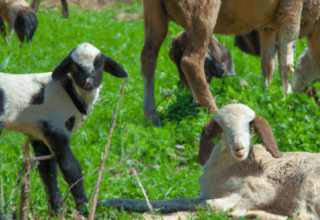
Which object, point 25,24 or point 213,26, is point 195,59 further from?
point 25,24

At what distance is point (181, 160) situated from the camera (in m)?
4.35

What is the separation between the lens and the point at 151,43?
188 inches

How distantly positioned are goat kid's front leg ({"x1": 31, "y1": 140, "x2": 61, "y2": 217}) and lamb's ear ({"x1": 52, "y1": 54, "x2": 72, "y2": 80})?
52cm

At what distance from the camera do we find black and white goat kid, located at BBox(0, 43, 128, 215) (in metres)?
2.67

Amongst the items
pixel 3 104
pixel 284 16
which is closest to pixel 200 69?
pixel 284 16

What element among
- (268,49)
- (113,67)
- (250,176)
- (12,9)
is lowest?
(250,176)

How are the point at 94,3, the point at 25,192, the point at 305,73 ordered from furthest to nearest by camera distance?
1. the point at 94,3
2. the point at 305,73
3. the point at 25,192

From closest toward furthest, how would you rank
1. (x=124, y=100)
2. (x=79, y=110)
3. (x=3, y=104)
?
(x=3, y=104) → (x=79, y=110) → (x=124, y=100)

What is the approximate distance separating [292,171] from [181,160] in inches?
69.8

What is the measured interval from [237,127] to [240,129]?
2 centimetres

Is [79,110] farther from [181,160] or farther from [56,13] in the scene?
[56,13]

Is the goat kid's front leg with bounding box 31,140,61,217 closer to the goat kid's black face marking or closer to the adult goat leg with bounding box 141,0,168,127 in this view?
the goat kid's black face marking

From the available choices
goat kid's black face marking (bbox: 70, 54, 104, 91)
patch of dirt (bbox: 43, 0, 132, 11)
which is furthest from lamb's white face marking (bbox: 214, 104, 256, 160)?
patch of dirt (bbox: 43, 0, 132, 11)

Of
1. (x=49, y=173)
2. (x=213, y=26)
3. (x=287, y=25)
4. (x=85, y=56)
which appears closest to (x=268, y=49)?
(x=287, y=25)
